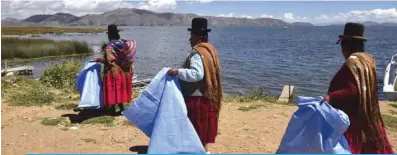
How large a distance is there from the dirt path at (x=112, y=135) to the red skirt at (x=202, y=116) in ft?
3.55

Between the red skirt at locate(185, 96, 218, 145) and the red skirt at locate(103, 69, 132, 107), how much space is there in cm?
294

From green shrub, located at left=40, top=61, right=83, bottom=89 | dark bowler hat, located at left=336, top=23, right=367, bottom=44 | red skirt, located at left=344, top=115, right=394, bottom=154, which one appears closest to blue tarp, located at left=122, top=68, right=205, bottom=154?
red skirt, located at left=344, top=115, right=394, bottom=154

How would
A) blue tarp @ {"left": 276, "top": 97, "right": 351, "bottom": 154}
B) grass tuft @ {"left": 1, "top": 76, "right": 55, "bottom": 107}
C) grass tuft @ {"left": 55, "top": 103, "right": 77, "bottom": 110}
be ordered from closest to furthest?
blue tarp @ {"left": 276, "top": 97, "right": 351, "bottom": 154} < grass tuft @ {"left": 55, "top": 103, "right": 77, "bottom": 110} < grass tuft @ {"left": 1, "top": 76, "right": 55, "bottom": 107}

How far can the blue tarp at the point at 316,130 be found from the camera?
3992mm

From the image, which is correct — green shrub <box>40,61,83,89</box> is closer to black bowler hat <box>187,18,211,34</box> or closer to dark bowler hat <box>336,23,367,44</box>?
black bowler hat <box>187,18,211,34</box>

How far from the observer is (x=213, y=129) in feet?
16.6

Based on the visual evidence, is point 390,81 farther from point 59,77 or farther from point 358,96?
point 358,96

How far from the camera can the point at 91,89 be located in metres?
7.79

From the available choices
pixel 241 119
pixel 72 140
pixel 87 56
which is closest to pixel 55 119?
pixel 72 140

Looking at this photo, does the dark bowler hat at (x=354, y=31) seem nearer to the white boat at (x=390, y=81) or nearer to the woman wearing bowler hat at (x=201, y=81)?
the woman wearing bowler hat at (x=201, y=81)

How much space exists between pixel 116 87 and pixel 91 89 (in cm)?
50

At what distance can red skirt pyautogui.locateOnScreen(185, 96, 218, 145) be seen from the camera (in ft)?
16.0

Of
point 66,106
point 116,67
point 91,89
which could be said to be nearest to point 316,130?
point 116,67

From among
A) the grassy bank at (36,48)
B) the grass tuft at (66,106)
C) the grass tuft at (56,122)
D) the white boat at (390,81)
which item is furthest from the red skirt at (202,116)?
the grassy bank at (36,48)
